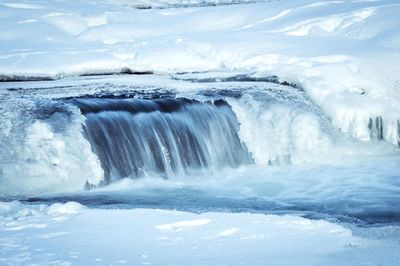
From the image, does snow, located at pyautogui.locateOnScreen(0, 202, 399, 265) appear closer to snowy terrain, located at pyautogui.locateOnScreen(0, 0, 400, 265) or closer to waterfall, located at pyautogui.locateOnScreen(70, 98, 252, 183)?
snowy terrain, located at pyautogui.locateOnScreen(0, 0, 400, 265)

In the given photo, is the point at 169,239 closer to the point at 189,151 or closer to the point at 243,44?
the point at 189,151

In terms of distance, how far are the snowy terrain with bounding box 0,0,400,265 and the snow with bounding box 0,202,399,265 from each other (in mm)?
12

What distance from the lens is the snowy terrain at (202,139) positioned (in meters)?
3.48

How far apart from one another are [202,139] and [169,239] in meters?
3.47

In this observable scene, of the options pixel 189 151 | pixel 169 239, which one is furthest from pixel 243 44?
pixel 169 239

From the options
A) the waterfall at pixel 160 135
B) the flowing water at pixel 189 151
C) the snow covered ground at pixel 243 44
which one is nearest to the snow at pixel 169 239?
the flowing water at pixel 189 151

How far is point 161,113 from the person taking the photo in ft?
22.4

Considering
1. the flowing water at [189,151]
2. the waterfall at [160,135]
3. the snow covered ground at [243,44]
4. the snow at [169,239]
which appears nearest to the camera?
the snow at [169,239]

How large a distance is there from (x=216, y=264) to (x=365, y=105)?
4760mm

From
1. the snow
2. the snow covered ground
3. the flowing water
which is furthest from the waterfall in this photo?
the snow

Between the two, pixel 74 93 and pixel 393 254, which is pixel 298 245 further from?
pixel 74 93

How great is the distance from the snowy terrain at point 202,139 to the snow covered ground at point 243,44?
28 mm

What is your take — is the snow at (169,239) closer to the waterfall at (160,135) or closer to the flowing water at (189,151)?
the flowing water at (189,151)

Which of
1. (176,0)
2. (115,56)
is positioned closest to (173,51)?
(115,56)
